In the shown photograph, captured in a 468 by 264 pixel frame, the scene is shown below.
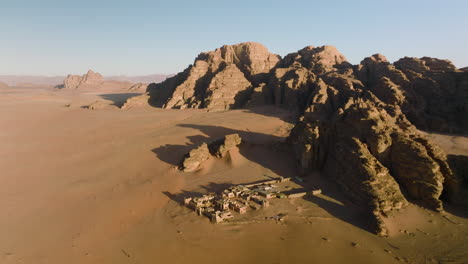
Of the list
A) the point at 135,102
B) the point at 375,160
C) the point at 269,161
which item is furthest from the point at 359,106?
the point at 135,102

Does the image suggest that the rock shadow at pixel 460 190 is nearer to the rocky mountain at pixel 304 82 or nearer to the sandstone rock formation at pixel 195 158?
the sandstone rock formation at pixel 195 158

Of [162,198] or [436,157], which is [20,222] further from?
[436,157]

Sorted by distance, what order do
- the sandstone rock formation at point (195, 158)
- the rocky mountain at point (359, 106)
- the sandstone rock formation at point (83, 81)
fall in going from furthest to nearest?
the sandstone rock formation at point (83, 81) → the sandstone rock formation at point (195, 158) → the rocky mountain at point (359, 106)

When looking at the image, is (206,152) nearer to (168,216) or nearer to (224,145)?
(224,145)

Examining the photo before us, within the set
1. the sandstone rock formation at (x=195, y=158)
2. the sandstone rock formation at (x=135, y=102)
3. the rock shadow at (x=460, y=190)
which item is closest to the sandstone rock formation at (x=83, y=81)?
the sandstone rock formation at (x=135, y=102)

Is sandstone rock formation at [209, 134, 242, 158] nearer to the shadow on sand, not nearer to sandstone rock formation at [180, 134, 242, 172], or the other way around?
sandstone rock formation at [180, 134, 242, 172]

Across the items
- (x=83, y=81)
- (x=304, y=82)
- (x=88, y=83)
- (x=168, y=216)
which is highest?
(x=304, y=82)

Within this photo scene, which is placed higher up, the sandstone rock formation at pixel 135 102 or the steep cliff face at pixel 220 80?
the steep cliff face at pixel 220 80
